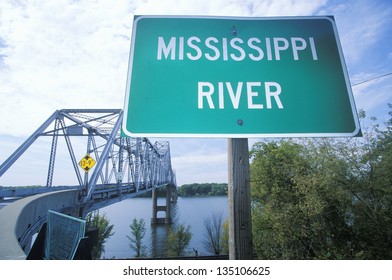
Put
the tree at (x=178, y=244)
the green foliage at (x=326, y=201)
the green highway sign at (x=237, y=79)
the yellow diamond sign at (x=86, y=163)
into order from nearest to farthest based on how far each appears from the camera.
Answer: the green highway sign at (x=237, y=79) < the yellow diamond sign at (x=86, y=163) < the green foliage at (x=326, y=201) < the tree at (x=178, y=244)

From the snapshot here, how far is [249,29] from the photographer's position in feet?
5.67

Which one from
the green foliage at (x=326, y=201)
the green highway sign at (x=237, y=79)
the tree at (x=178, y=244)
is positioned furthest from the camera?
the tree at (x=178, y=244)

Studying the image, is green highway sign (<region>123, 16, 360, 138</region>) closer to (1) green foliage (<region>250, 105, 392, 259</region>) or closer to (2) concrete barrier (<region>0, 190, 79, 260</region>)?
(2) concrete barrier (<region>0, 190, 79, 260</region>)

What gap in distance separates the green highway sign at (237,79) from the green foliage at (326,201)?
12612mm

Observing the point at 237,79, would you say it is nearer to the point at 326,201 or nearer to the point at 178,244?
the point at 326,201

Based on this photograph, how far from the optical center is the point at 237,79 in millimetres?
1535

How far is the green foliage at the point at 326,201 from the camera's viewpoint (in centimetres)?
1206

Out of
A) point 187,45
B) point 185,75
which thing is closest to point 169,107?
point 185,75

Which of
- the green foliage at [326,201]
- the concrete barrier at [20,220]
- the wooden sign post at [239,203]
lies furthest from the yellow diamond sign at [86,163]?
the green foliage at [326,201]

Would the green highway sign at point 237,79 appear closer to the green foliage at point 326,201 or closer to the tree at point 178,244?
the green foliage at point 326,201

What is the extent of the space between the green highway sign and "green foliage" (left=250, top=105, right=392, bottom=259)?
12.6 metres

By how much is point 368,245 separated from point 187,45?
753 inches

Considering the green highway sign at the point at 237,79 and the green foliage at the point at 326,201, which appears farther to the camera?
the green foliage at the point at 326,201

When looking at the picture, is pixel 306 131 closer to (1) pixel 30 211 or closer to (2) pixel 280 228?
(1) pixel 30 211
